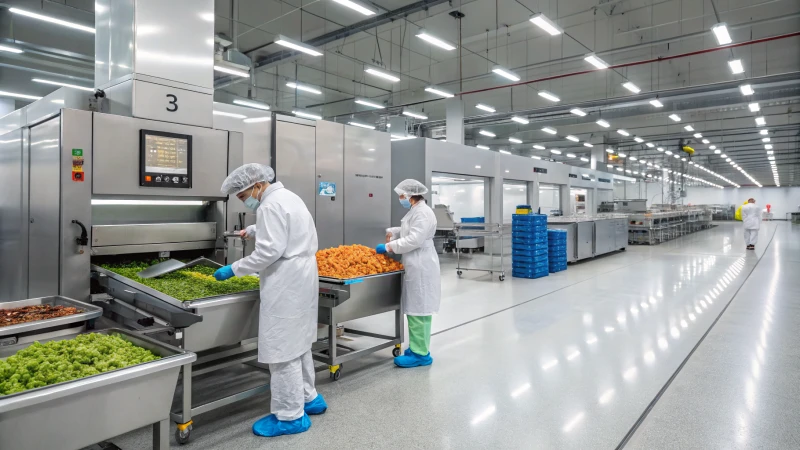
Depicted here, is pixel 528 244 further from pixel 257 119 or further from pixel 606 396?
pixel 257 119

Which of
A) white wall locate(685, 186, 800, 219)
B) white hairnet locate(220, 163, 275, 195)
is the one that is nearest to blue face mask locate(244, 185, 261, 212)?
white hairnet locate(220, 163, 275, 195)

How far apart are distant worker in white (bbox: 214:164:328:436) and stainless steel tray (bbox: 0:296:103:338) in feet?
2.18

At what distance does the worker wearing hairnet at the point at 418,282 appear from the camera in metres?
3.75

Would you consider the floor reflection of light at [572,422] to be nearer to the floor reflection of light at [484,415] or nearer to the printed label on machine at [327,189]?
the floor reflection of light at [484,415]

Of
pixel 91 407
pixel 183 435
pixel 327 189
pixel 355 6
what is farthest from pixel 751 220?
pixel 91 407

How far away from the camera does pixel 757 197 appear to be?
42.1 meters

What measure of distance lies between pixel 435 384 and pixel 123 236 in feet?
7.86

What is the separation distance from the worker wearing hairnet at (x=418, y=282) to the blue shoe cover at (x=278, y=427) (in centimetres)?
124

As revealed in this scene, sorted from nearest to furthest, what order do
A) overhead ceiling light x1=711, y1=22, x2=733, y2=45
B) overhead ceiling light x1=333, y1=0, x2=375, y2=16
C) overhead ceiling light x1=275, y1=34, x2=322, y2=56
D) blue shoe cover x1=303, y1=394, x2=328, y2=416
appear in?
1. blue shoe cover x1=303, y1=394, x2=328, y2=416
2. overhead ceiling light x1=333, y1=0, x2=375, y2=16
3. overhead ceiling light x1=711, y1=22, x2=733, y2=45
4. overhead ceiling light x1=275, y1=34, x2=322, y2=56

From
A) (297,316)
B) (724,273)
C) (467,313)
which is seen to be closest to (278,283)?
(297,316)

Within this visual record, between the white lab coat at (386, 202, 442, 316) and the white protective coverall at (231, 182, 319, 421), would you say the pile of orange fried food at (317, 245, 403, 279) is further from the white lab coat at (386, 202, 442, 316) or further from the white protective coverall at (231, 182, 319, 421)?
the white protective coverall at (231, 182, 319, 421)

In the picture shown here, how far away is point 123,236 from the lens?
9.43 feet

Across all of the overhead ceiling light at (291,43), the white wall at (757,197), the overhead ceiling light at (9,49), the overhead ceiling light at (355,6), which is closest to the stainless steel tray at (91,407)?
the overhead ceiling light at (355,6)

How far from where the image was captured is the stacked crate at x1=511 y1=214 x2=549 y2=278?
8.16 m
